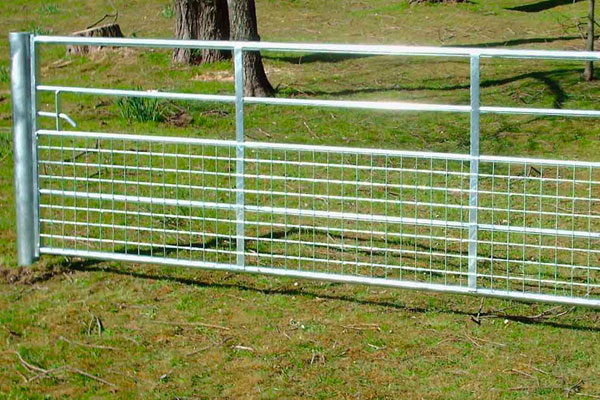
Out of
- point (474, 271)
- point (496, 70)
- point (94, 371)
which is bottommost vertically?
point (94, 371)

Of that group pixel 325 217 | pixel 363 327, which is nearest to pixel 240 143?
pixel 325 217

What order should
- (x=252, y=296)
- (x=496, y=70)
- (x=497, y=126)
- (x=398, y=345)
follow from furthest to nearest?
(x=496, y=70)
(x=497, y=126)
(x=252, y=296)
(x=398, y=345)

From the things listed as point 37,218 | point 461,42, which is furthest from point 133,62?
point 37,218

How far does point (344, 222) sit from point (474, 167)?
2.25 m

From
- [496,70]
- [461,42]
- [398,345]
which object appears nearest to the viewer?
[398,345]

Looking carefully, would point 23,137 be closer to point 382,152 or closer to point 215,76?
point 382,152

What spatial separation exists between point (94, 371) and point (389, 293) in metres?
2.15

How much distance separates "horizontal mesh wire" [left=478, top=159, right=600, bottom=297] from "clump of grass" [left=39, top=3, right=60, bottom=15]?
11958 mm

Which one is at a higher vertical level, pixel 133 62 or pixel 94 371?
pixel 133 62

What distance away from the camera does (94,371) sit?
5949 millimetres

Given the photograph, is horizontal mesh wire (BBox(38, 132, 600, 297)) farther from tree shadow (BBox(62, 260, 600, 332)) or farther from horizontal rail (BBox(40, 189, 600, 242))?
tree shadow (BBox(62, 260, 600, 332))

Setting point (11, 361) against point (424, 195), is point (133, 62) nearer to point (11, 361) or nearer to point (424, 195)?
point (424, 195)

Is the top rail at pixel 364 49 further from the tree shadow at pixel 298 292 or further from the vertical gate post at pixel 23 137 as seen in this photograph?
the tree shadow at pixel 298 292

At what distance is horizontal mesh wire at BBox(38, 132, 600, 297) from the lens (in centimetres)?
671
